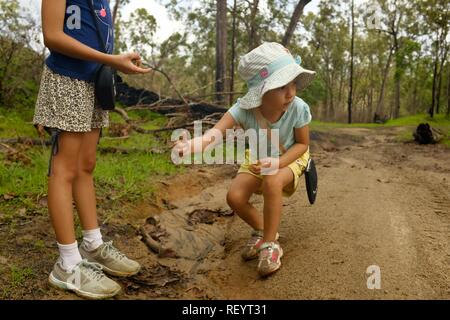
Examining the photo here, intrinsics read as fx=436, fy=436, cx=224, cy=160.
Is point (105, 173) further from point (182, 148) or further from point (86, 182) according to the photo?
point (182, 148)

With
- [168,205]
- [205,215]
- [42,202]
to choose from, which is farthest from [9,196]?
[205,215]

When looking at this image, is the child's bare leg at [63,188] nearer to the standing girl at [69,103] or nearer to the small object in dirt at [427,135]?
the standing girl at [69,103]

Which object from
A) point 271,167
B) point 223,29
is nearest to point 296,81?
point 271,167

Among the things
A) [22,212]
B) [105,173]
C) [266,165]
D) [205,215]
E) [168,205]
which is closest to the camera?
[266,165]

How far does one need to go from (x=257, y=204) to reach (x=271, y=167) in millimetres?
1419

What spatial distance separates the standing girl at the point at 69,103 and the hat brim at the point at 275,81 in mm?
569

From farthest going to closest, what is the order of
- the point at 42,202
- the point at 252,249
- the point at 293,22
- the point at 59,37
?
the point at 293,22
the point at 42,202
the point at 252,249
the point at 59,37

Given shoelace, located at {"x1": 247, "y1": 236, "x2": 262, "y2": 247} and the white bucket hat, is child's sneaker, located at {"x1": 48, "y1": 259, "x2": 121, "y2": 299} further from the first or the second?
Answer: the white bucket hat

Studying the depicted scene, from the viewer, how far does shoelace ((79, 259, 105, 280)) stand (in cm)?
210

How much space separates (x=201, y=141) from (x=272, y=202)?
51 centimetres

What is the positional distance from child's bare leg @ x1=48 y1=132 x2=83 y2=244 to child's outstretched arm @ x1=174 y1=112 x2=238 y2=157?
517 millimetres

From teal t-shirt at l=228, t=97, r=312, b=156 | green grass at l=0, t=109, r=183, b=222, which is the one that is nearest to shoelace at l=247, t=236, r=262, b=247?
teal t-shirt at l=228, t=97, r=312, b=156

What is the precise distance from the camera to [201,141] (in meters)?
2.17
